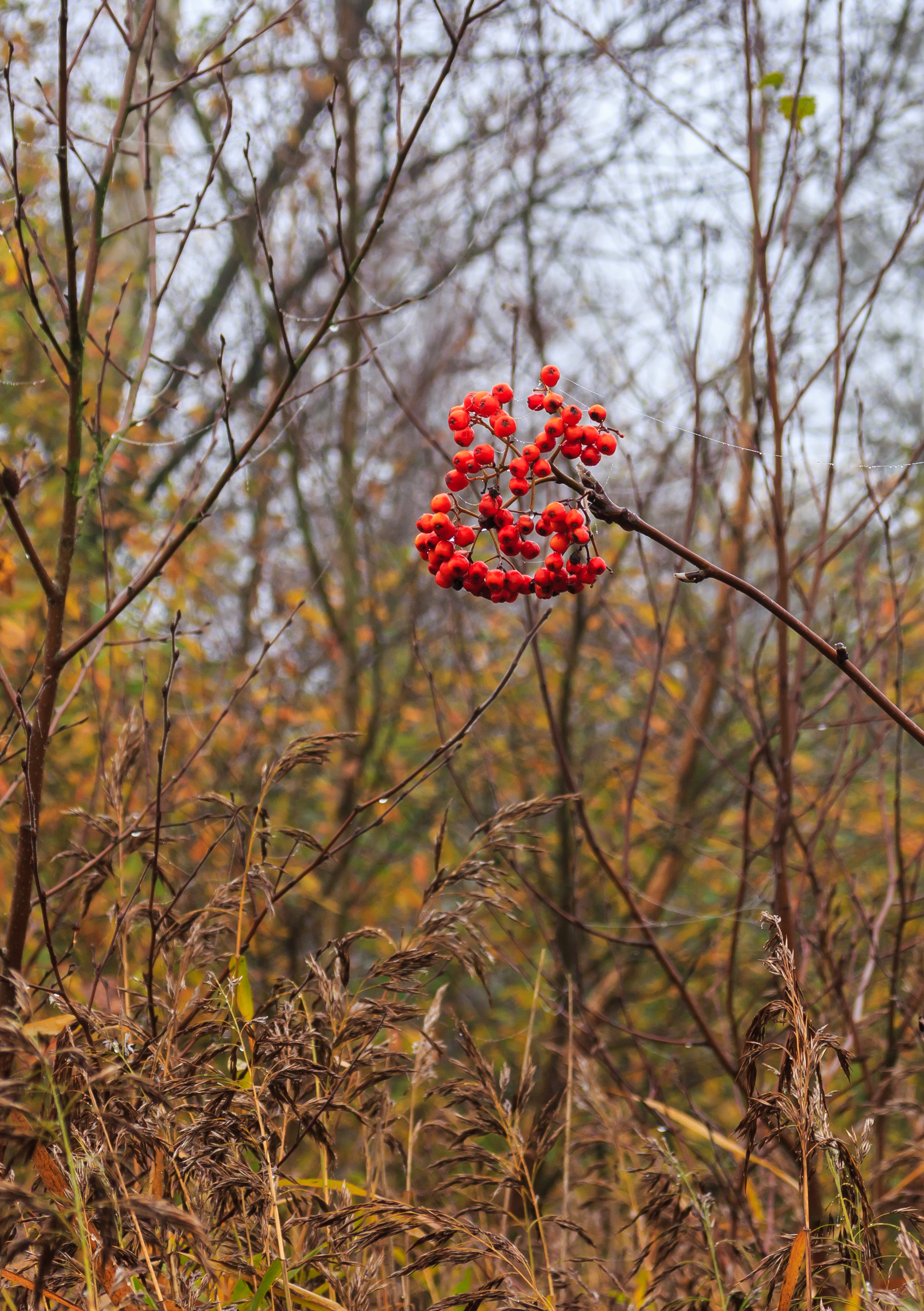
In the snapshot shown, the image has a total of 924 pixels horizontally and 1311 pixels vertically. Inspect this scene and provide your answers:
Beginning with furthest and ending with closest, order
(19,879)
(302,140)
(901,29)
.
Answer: (302,140)
(901,29)
(19,879)

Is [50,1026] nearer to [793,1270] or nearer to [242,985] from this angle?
[242,985]

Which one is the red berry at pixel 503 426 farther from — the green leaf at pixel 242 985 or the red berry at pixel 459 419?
the green leaf at pixel 242 985

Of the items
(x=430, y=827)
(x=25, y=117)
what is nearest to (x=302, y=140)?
(x=25, y=117)

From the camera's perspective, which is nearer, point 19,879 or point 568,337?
point 19,879

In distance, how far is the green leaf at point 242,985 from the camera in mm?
1367

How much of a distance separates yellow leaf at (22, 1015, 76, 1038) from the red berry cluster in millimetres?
681

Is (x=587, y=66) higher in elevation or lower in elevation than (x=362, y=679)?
higher

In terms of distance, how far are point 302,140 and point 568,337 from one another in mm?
1662

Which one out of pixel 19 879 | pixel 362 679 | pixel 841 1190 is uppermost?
pixel 362 679

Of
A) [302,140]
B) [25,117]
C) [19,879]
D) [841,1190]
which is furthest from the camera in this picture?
[302,140]

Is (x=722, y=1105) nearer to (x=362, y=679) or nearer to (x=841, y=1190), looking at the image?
(x=362, y=679)

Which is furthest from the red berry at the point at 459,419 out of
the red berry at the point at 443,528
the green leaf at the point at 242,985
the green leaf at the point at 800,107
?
the green leaf at the point at 800,107

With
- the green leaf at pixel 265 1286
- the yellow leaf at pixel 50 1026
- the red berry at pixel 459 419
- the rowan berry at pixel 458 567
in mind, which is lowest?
the green leaf at pixel 265 1286

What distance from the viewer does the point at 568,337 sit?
501 cm
